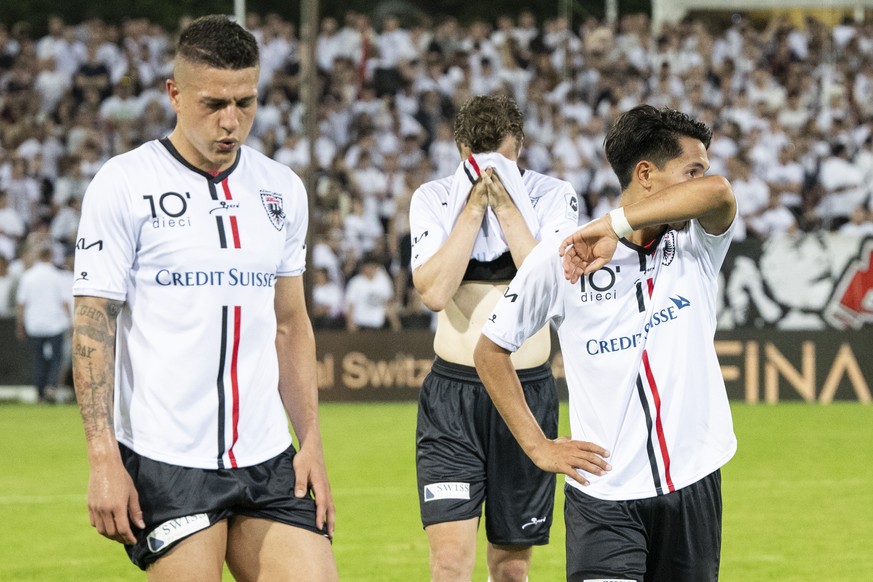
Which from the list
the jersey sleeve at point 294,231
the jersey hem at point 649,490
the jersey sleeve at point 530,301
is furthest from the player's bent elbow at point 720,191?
the jersey sleeve at point 294,231

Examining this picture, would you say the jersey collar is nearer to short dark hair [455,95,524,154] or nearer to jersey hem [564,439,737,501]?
jersey hem [564,439,737,501]

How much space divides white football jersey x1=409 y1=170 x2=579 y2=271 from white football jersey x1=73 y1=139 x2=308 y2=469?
6.18ft

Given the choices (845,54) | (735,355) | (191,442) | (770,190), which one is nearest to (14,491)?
(191,442)

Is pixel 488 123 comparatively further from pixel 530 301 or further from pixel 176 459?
pixel 176 459

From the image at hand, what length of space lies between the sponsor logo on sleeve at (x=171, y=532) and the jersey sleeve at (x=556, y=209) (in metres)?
2.42

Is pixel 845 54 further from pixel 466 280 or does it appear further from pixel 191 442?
pixel 191 442

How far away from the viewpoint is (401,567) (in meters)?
8.31

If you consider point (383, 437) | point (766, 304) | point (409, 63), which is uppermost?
point (409, 63)

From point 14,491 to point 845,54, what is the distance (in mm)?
15471

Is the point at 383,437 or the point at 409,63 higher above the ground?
the point at 409,63

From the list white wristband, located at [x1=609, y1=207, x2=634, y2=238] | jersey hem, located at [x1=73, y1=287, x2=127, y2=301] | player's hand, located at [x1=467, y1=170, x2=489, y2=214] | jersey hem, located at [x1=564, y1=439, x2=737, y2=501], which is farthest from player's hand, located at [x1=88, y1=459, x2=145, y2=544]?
player's hand, located at [x1=467, y1=170, x2=489, y2=214]

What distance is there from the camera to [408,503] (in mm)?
10531

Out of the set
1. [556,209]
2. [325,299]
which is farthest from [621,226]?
[325,299]

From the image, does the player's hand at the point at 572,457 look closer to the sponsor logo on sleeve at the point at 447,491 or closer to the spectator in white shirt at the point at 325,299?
the sponsor logo on sleeve at the point at 447,491
